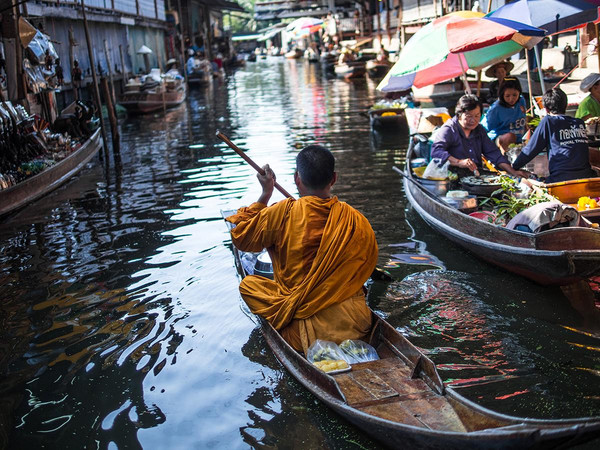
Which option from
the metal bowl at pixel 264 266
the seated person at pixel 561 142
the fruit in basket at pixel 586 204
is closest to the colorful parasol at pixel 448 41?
the seated person at pixel 561 142

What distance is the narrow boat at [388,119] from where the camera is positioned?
14289 millimetres

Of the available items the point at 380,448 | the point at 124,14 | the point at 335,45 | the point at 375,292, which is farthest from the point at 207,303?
the point at 335,45

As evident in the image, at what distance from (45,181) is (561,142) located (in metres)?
7.69

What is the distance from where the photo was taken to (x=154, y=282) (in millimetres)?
6570

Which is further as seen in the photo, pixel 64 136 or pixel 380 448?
pixel 64 136

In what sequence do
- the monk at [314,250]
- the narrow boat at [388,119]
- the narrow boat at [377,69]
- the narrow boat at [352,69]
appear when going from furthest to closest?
the narrow boat at [352,69] → the narrow boat at [377,69] → the narrow boat at [388,119] → the monk at [314,250]

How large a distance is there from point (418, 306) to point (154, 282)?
266 cm

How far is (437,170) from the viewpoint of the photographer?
7.43m

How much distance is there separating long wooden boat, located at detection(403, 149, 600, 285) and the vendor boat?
1650 cm

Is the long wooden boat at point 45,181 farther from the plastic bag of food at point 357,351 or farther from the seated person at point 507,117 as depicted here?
the seated person at point 507,117

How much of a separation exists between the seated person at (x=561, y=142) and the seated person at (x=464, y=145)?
0.62m

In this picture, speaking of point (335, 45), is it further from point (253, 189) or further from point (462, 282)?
point (462, 282)

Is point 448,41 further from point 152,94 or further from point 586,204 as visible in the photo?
point 152,94

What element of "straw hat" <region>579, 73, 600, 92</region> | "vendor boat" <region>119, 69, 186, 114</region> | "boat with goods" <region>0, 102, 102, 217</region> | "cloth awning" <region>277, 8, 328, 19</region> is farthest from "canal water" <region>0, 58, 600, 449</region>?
"cloth awning" <region>277, 8, 328, 19</region>
